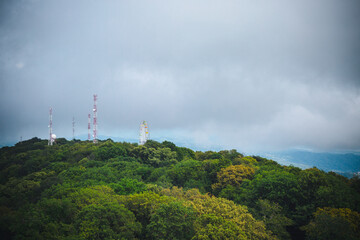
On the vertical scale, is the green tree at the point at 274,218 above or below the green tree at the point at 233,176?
below

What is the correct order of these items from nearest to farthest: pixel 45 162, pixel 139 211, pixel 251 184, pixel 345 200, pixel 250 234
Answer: pixel 250 234
pixel 139 211
pixel 345 200
pixel 251 184
pixel 45 162

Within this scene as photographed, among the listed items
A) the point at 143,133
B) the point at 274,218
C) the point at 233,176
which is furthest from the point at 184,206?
the point at 143,133

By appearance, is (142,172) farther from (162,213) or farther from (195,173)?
(162,213)

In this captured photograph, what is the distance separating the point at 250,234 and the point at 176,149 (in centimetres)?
4769

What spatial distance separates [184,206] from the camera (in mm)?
23250

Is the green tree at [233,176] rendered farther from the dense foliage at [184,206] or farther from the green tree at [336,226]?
the green tree at [336,226]

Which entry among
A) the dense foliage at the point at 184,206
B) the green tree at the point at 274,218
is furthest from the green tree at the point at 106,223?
the green tree at the point at 274,218

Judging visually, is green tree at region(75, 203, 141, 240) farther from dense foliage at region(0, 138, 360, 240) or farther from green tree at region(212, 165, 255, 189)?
green tree at region(212, 165, 255, 189)

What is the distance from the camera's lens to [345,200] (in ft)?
89.2

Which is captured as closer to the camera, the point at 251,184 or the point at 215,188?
the point at 251,184

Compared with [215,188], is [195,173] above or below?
above

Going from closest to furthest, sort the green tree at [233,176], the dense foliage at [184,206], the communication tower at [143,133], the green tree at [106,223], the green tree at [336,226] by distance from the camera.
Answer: the green tree at [106,223] → the dense foliage at [184,206] → the green tree at [336,226] → the green tree at [233,176] → the communication tower at [143,133]

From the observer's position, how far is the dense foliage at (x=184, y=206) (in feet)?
62.5

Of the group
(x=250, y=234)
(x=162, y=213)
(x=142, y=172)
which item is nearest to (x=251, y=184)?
(x=250, y=234)
